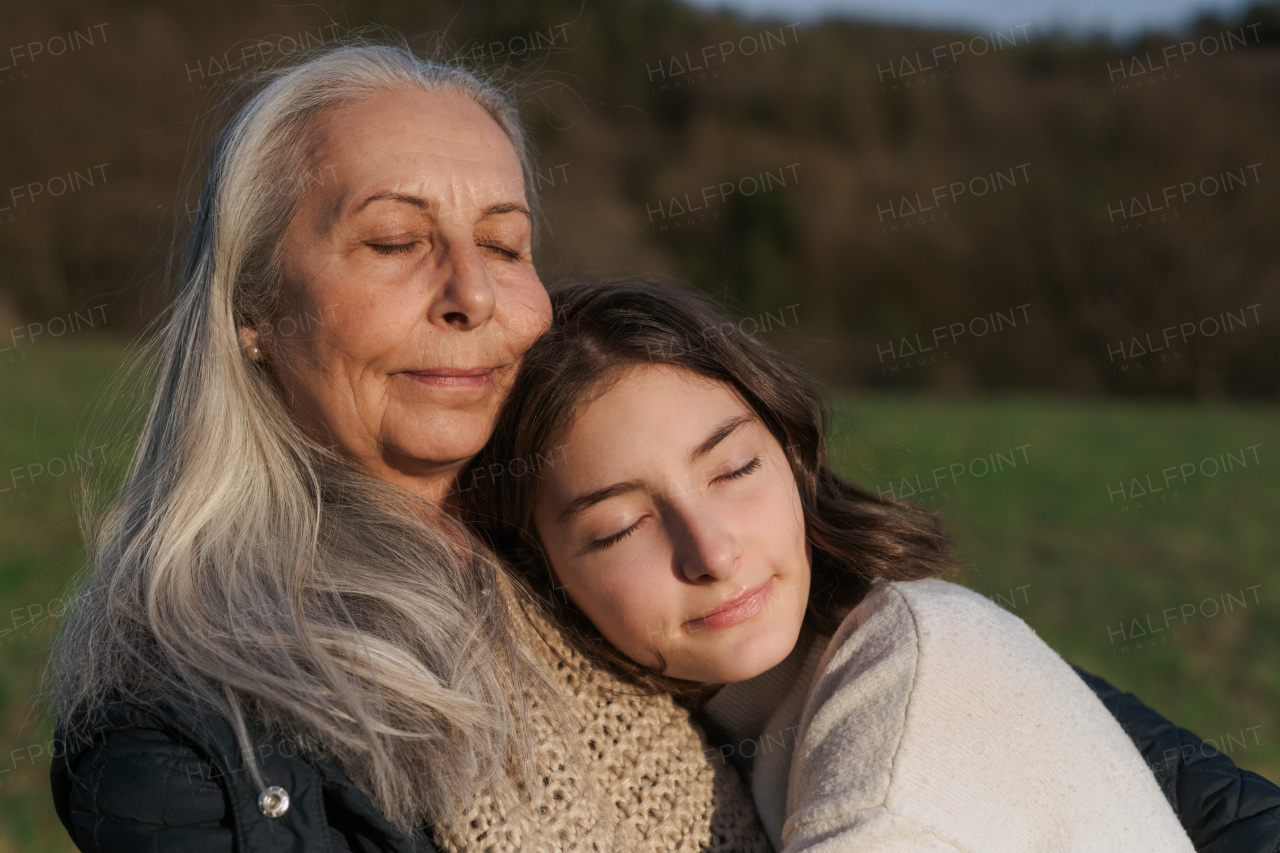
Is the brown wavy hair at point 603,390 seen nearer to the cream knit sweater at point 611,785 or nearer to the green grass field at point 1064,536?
the cream knit sweater at point 611,785

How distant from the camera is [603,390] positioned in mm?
2328

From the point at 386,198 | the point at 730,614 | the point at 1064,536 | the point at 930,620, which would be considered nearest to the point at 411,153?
the point at 386,198

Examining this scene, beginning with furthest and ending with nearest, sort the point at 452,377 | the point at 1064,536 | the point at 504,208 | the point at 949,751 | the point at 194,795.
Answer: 1. the point at 1064,536
2. the point at 504,208
3. the point at 452,377
4. the point at 949,751
5. the point at 194,795

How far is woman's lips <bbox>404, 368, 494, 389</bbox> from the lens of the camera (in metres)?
2.22

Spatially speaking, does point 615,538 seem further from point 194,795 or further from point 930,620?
point 194,795

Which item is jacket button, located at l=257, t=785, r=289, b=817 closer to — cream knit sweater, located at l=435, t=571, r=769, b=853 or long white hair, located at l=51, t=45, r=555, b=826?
long white hair, located at l=51, t=45, r=555, b=826

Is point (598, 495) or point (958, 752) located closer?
point (958, 752)

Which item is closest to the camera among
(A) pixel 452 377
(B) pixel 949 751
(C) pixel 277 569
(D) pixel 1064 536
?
(B) pixel 949 751

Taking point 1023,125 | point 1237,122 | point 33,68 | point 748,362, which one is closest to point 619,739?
point 748,362

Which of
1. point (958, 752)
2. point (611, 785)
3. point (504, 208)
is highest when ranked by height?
point (504, 208)

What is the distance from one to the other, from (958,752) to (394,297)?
140 centimetres

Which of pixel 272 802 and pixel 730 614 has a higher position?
pixel 272 802

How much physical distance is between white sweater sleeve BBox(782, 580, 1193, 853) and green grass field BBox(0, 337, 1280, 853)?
0.99 meters

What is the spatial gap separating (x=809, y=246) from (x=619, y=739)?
33.0 metres
